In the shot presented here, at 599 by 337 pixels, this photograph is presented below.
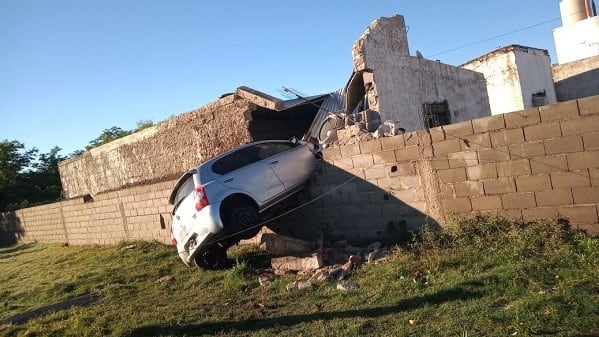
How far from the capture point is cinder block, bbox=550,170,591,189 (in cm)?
628

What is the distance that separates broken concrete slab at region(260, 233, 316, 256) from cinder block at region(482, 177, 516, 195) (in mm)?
3125

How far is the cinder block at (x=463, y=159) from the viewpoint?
24.2 ft

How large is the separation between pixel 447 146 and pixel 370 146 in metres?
1.47

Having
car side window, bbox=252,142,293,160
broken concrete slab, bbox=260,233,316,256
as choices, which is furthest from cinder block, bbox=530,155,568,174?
car side window, bbox=252,142,293,160

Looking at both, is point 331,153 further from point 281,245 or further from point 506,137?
point 506,137

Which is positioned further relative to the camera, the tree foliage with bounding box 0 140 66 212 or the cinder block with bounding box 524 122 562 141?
the tree foliage with bounding box 0 140 66 212

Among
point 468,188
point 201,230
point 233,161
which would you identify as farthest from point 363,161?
point 201,230

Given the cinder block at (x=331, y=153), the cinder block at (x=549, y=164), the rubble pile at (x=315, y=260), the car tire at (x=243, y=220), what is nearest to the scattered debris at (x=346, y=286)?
the rubble pile at (x=315, y=260)

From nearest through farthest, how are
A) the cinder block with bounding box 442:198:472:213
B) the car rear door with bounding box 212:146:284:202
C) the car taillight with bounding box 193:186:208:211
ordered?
the cinder block with bounding box 442:198:472:213
the car taillight with bounding box 193:186:208:211
the car rear door with bounding box 212:146:284:202

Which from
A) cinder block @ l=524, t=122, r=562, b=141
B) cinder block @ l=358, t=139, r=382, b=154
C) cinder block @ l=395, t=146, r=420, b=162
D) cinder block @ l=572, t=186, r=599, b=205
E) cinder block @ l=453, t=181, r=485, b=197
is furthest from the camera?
cinder block @ l=358, t=139, r=382, b=154

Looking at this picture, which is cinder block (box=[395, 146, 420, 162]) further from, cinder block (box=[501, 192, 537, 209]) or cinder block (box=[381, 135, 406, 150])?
cinder block (box=[501, 192, 537, 209])

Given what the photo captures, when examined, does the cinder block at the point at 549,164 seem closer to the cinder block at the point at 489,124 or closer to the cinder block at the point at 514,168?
the cinder block at the point at 514,168

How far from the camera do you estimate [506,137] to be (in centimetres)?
696

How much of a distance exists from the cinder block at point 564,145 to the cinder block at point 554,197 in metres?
0.51
